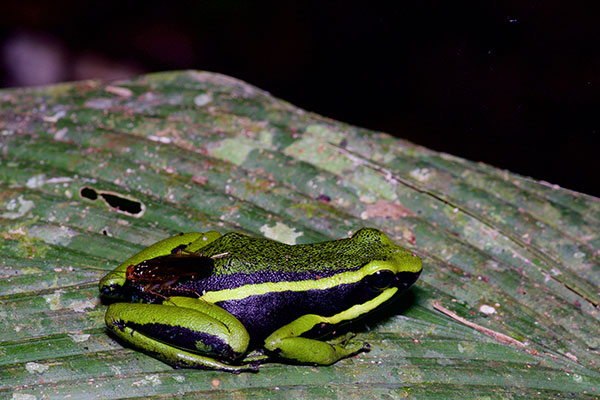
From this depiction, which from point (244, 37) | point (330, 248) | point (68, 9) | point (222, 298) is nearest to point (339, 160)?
point (330, 248)

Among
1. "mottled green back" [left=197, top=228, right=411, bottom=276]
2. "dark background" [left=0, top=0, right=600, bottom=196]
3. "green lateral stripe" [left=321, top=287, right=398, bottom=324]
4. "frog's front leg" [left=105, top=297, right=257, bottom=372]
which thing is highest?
"dark background" [left=0, top=0, right=600, bottom=196]

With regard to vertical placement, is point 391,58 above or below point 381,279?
above

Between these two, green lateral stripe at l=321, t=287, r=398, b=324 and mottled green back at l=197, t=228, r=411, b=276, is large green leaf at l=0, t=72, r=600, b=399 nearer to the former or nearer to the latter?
green lateral stripe at l=321, t=287, r=398, b=324

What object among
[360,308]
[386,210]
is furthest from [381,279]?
[386,210]

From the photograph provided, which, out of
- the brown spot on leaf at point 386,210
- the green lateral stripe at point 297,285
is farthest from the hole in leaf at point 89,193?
the brown spot on leaf at point 386,210

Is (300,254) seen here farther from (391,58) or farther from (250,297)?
(391,58)

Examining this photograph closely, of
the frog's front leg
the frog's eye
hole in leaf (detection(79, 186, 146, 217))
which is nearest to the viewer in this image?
the frog's front leg

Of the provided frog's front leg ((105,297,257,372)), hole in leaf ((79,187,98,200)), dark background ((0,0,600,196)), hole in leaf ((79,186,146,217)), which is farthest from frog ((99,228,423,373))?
dark background ((0,0,600,196))
